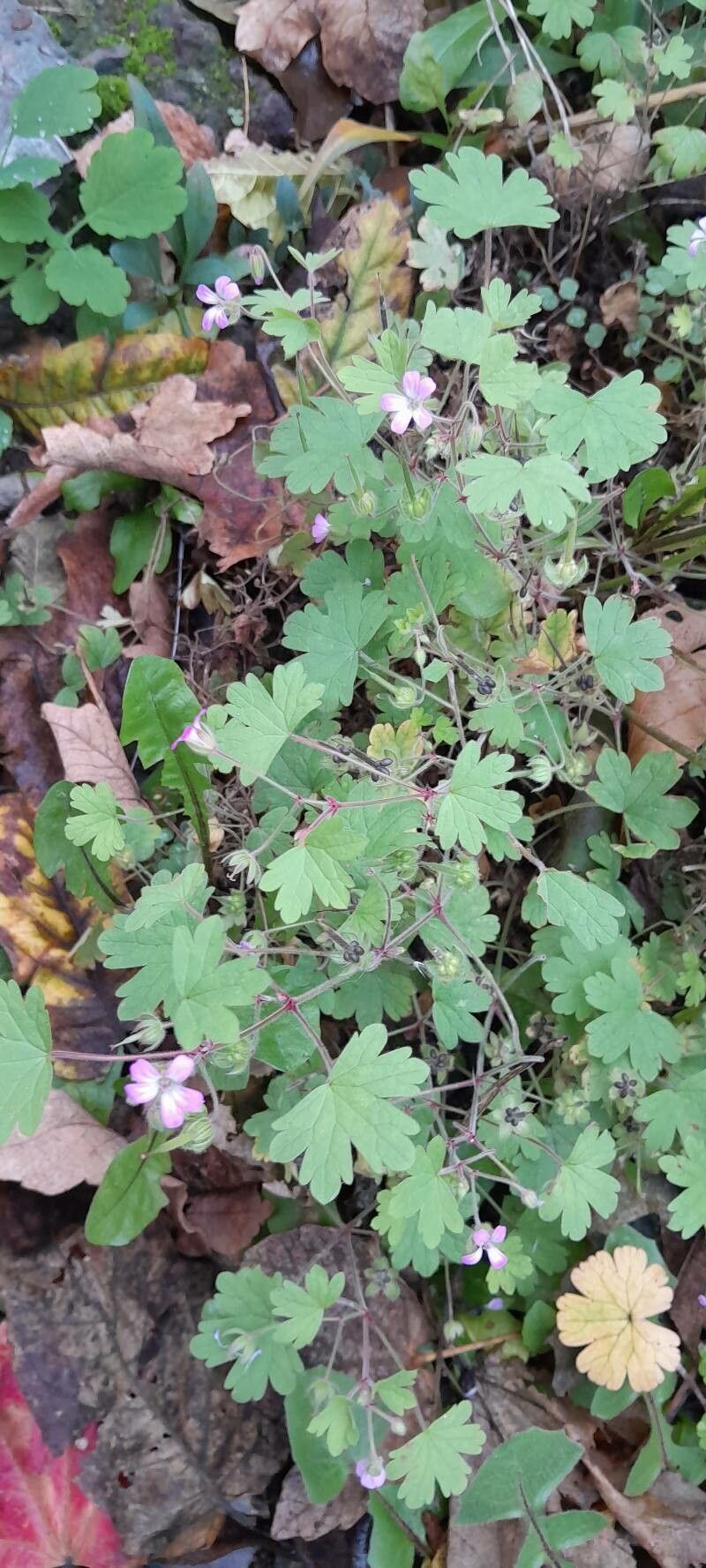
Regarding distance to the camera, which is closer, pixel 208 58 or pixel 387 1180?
pixel 387 1180

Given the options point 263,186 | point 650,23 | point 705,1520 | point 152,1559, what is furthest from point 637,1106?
point 650,23

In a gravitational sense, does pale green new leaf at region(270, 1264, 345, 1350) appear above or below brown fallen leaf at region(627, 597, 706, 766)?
below

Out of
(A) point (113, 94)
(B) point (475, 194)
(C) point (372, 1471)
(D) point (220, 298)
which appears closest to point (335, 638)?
(D) point (220, 298)

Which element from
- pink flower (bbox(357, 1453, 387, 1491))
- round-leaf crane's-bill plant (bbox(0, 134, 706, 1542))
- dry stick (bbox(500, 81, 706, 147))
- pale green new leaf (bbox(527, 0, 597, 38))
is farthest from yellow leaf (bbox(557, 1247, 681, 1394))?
pale green new leaf (bbox(527, 0, 597, 38))

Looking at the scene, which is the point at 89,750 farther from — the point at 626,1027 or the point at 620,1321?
the point at 620,1321

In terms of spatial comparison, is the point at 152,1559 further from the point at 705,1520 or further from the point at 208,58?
the point at 208,58

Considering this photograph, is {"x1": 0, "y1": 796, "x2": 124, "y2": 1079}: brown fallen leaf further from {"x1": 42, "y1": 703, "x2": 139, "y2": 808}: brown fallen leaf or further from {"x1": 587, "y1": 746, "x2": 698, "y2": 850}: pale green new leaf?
{"x1": 587, "y1": 746, "x2": 698, "y2": 850}: pale green new leaf

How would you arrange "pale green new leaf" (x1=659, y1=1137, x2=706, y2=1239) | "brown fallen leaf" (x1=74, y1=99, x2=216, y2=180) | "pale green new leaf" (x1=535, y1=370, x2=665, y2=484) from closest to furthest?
"pale green new leaf" (x1=535, y1=370, x2=665, y2=484) < "pale green new leaf" (x1=659, y1=1137, x2=706, y2=1239) < "brown fallen leaf" (x1=74, y1=99, x2=216, y2=180)
